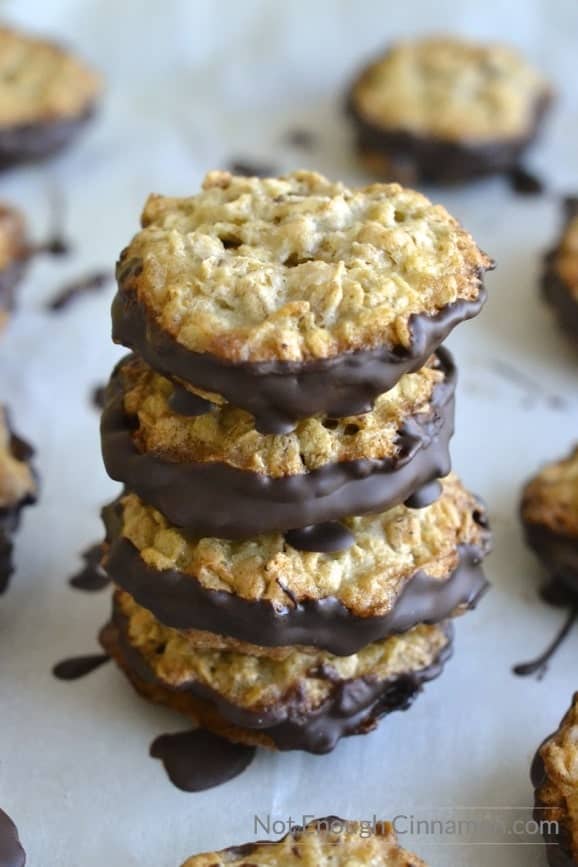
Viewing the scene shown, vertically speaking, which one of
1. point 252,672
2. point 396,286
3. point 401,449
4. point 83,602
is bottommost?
point 83,602

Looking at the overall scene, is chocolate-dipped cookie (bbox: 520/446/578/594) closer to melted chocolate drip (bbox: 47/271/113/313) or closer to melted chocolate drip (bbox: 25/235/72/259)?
melted chocolate drip (bbox: 47/271/113/313)

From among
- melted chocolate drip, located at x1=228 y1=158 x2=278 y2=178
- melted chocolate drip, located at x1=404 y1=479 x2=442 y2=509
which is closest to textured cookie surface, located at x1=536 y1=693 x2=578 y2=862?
melted chocolate drip, located at x1=404 y1=479 x2=442 y2=509

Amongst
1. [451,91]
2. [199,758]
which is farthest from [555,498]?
[451,91]

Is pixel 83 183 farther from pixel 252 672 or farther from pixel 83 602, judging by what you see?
pixel 252 672

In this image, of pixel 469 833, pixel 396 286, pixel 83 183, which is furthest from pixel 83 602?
pixel 83 183

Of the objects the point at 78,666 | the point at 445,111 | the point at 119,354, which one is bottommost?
the point at 78,666

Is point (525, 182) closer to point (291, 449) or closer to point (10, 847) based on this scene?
point (291, 449)
